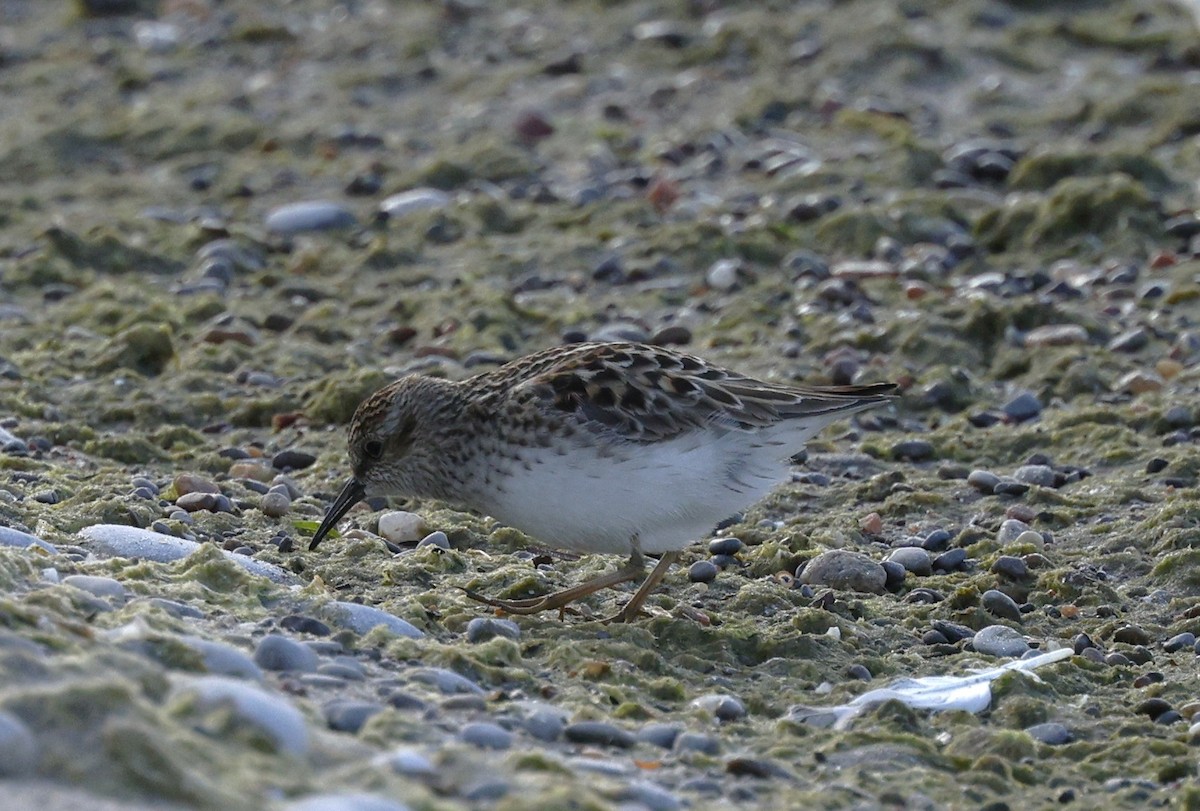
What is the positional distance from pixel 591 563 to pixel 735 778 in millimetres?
2225

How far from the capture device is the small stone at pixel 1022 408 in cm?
807

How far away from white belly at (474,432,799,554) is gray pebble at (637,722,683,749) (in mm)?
1163

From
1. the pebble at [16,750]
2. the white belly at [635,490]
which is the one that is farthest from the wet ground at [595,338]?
the white belly at [635,490]

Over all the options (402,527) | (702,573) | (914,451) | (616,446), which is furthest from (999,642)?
(402,527)

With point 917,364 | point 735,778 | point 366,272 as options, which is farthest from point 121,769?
point 366,272

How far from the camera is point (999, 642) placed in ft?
19.1

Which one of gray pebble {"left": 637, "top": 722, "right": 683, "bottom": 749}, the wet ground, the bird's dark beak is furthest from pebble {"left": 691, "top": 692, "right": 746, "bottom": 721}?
the bird's dark beak

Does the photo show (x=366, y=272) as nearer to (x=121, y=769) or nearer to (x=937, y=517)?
(x=937, y=517)

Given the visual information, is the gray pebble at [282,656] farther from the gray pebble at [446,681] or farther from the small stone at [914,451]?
the small stone at [914,451]

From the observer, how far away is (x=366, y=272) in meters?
10.1

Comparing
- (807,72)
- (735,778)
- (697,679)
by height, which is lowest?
(807,72)

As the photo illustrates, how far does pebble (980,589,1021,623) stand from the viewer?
6.10 m

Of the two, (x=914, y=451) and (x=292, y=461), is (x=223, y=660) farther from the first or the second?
(x=914, y=451)

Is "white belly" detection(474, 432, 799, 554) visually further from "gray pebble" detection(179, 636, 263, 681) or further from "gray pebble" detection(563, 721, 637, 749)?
"gray pebble" detection(179, 636, 263, 681)
